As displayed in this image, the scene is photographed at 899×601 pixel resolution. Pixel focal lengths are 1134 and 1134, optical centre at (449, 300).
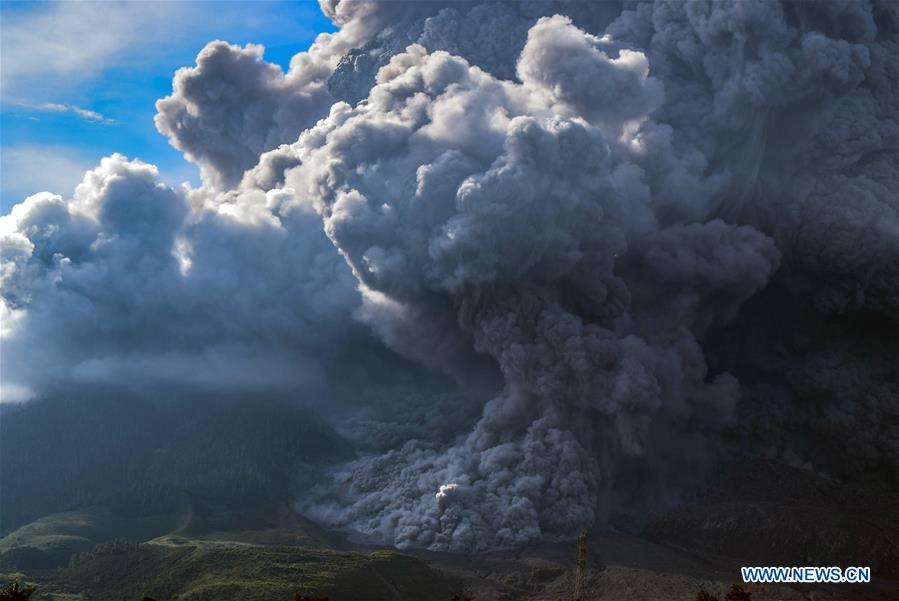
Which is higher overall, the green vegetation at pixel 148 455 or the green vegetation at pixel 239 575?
the green vegetation at pixel 148 455

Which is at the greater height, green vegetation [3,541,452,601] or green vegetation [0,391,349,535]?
green vegetation [0,391,349,535]

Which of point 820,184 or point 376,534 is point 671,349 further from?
point 376,534

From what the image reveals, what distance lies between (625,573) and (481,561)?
25.8ft

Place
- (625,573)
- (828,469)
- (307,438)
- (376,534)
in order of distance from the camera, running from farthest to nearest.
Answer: (307,438) < (828,469) < (376,534) < (625,573)

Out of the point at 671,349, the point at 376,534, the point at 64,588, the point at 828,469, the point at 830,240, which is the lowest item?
the point at 64,588

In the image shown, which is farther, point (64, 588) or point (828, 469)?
point (828, 469)

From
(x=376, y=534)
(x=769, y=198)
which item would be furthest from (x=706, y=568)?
(x=769, y=198)

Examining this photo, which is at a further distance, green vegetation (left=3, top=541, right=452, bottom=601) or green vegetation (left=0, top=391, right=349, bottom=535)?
green vegetation (left=0, top=391, right=349, bottom=535)

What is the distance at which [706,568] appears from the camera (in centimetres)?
6053

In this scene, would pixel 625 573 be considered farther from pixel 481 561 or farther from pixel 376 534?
pixel 376 534

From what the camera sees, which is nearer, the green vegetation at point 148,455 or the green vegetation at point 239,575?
the green vegetation at point 239,575

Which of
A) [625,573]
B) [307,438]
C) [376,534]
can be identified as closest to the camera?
[625,573]

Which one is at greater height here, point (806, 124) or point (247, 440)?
point (806, 124)

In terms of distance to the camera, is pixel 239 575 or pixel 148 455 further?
pixel 148 455
